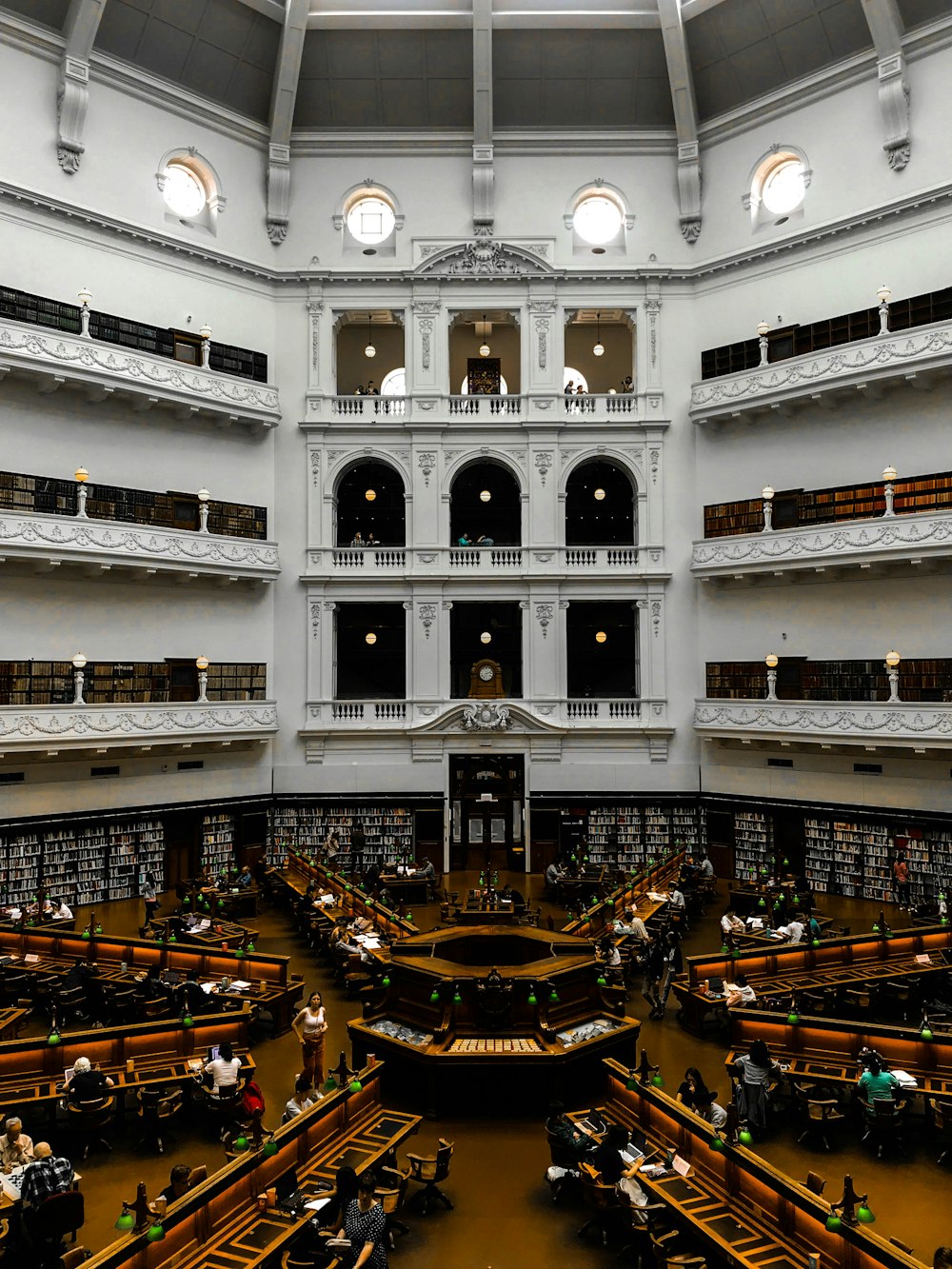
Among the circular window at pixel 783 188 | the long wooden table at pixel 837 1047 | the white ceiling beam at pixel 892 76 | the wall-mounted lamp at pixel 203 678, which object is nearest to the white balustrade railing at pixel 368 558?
the wall-mounted lamp at pixel 203 678

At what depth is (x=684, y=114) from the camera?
924 inches

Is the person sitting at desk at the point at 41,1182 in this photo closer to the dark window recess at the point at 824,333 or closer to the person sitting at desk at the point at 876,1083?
the person sitting at desk at the point at 876,1083

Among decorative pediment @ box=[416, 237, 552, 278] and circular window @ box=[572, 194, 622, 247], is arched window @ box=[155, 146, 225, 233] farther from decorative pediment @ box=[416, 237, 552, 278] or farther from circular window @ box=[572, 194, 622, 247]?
circular window @ box=[572, 194, 622, 247]

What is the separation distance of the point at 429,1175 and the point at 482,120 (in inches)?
916

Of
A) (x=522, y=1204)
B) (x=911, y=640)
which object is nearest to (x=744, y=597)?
(x=911, y=640)

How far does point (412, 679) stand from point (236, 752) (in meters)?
4.71

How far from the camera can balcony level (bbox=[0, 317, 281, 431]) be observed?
62.7ft

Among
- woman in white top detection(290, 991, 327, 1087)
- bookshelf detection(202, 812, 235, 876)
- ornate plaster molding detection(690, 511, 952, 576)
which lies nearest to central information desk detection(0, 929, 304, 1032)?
woman in white top detection(290, 991, 327, 1087)

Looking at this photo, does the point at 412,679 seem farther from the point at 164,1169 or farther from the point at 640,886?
the point at 164,1169

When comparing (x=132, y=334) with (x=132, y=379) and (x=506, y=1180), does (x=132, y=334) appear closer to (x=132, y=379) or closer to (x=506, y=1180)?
(x=132, y=379)

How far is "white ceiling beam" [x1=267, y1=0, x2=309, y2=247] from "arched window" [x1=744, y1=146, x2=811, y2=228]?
11.6 m

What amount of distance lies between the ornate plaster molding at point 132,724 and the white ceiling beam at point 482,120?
13.8 metres

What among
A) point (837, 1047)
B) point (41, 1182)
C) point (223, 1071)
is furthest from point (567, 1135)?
point (41, 1182)

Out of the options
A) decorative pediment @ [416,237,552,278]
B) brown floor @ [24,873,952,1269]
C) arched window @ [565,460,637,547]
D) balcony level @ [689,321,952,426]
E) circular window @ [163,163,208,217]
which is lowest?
brown floor @ [24,873,952,1269]
